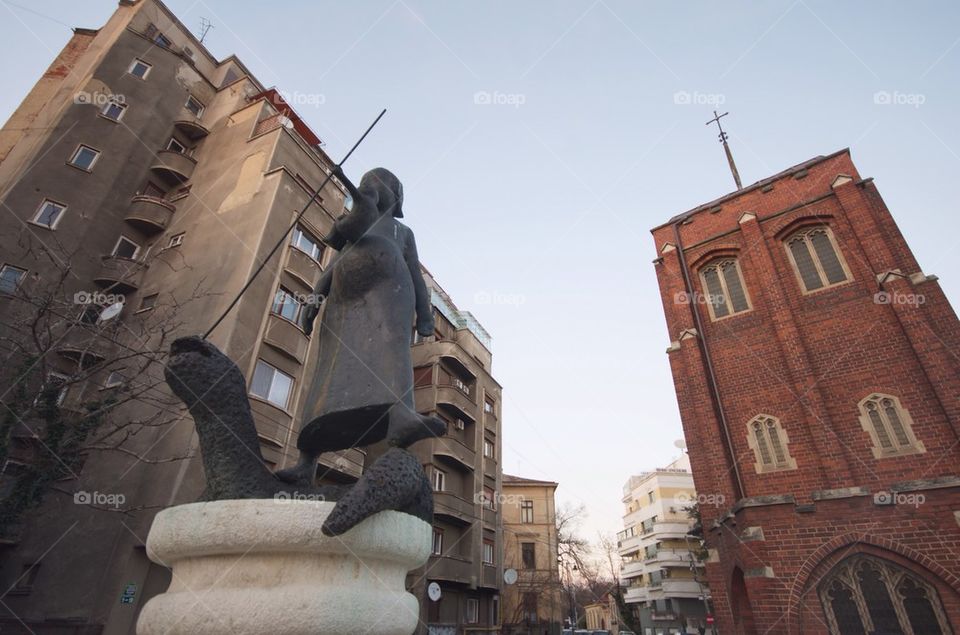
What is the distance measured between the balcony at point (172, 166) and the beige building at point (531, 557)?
24270 mm

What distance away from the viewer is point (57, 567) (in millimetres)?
11508

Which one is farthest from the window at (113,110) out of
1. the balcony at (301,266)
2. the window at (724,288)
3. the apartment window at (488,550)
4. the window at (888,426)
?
the window at (888,426)

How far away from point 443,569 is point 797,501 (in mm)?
13836

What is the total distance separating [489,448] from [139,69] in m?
24.3

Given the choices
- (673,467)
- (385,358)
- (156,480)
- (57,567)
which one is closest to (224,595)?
(385,358)

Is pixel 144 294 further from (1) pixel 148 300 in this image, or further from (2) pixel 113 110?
(2) pixel 113 110

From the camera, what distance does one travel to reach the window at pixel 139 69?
20.1 metres

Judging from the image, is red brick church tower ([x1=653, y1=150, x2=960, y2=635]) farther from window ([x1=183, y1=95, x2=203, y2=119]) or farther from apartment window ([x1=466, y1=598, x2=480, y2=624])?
window ([x1=183, y1=95, x2=203, y2=119])

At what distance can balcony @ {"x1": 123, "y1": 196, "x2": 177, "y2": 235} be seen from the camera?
1772cm

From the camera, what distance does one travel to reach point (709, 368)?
50.3 feet

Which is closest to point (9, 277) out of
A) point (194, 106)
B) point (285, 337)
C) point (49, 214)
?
point (49, 214)

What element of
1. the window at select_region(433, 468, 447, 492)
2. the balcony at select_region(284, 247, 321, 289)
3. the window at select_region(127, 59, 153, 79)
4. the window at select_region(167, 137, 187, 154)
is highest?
the window at select_region(127, 59, 153, 79)

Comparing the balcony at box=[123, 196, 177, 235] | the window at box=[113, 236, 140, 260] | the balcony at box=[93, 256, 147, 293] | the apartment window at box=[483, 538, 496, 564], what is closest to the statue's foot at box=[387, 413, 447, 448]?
the balcony at box=[93, 256, 147, 293]

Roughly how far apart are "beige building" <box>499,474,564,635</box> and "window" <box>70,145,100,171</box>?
26.2 m
